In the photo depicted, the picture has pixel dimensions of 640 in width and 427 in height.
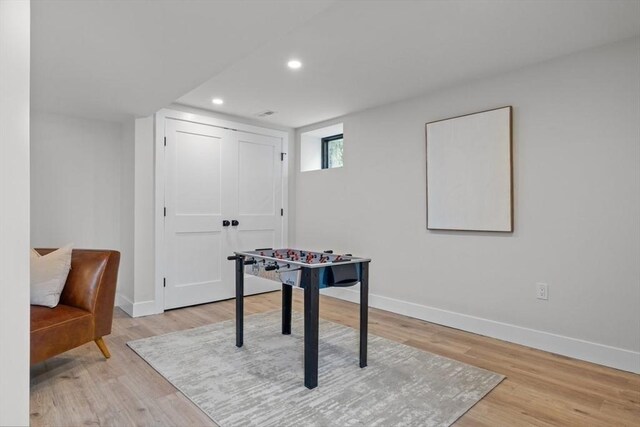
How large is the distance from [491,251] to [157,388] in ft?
9.17

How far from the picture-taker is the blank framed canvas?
3.04 m

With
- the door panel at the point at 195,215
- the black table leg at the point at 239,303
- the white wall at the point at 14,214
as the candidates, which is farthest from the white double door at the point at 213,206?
the white wall at the point at 14,214

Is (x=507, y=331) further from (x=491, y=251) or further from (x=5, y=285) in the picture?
(x=5, y=285)

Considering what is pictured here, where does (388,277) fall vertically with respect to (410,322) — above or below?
above

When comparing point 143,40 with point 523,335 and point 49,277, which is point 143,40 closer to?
point 49,277

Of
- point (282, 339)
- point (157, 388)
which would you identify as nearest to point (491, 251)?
point (282, 339)

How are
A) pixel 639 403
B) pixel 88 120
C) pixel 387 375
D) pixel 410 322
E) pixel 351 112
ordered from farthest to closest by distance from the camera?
pixel 351 112
pixel 88 120
pixel 410 322
pixel 387 375
pixel 639 403

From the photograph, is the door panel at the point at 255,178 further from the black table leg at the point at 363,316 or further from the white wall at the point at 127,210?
the black table leg at the point at 363,316

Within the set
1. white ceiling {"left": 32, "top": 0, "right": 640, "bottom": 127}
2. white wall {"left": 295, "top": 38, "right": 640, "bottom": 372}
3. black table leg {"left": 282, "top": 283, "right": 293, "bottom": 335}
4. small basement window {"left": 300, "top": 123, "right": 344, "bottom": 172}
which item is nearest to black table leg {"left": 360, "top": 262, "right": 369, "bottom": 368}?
black table leg {"left": 282, "top": 283, "right": 293, "bottom": 335}

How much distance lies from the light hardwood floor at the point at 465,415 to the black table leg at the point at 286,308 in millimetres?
810

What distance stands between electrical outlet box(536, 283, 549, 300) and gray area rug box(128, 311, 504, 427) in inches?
35.1

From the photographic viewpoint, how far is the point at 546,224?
9.34ft

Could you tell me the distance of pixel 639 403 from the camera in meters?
2.05

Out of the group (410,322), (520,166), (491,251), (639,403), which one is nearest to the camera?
(639,403)
